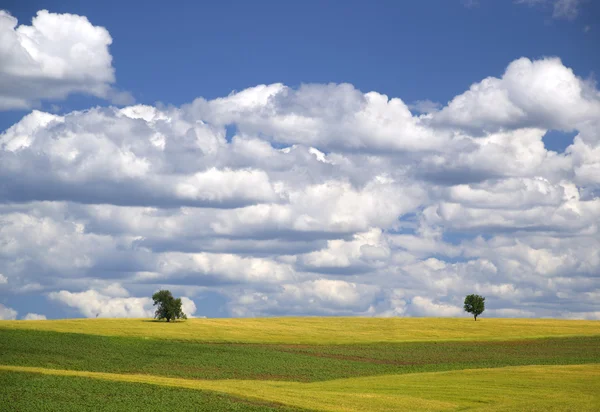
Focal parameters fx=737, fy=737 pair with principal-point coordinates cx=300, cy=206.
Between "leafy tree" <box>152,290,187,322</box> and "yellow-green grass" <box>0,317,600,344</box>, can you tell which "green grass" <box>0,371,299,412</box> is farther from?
"leafy tree" <box>152,290,187,322</box>

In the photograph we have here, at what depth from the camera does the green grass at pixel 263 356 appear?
74.2 m

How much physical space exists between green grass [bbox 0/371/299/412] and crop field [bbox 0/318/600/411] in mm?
125

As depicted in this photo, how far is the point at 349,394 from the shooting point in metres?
57.7

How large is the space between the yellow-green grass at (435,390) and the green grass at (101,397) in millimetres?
2150

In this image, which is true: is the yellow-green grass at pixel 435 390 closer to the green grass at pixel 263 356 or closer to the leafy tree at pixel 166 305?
the green grass at pixel 263 356

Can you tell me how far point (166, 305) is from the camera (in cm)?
12144

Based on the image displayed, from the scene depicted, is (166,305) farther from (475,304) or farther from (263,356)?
(475,304)

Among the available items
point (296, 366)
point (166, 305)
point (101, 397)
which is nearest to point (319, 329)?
point (166, 305)

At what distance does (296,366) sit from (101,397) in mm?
31533

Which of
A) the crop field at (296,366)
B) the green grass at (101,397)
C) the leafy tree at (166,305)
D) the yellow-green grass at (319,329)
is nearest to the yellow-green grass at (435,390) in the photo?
the crop field at (296,366)

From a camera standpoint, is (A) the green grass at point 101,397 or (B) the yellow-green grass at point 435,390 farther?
(B) the yellow-green grass at point 435,390

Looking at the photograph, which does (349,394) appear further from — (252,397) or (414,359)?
(414,359)

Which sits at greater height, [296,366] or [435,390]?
[296,366]

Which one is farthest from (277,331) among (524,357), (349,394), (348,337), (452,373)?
(349,394)
